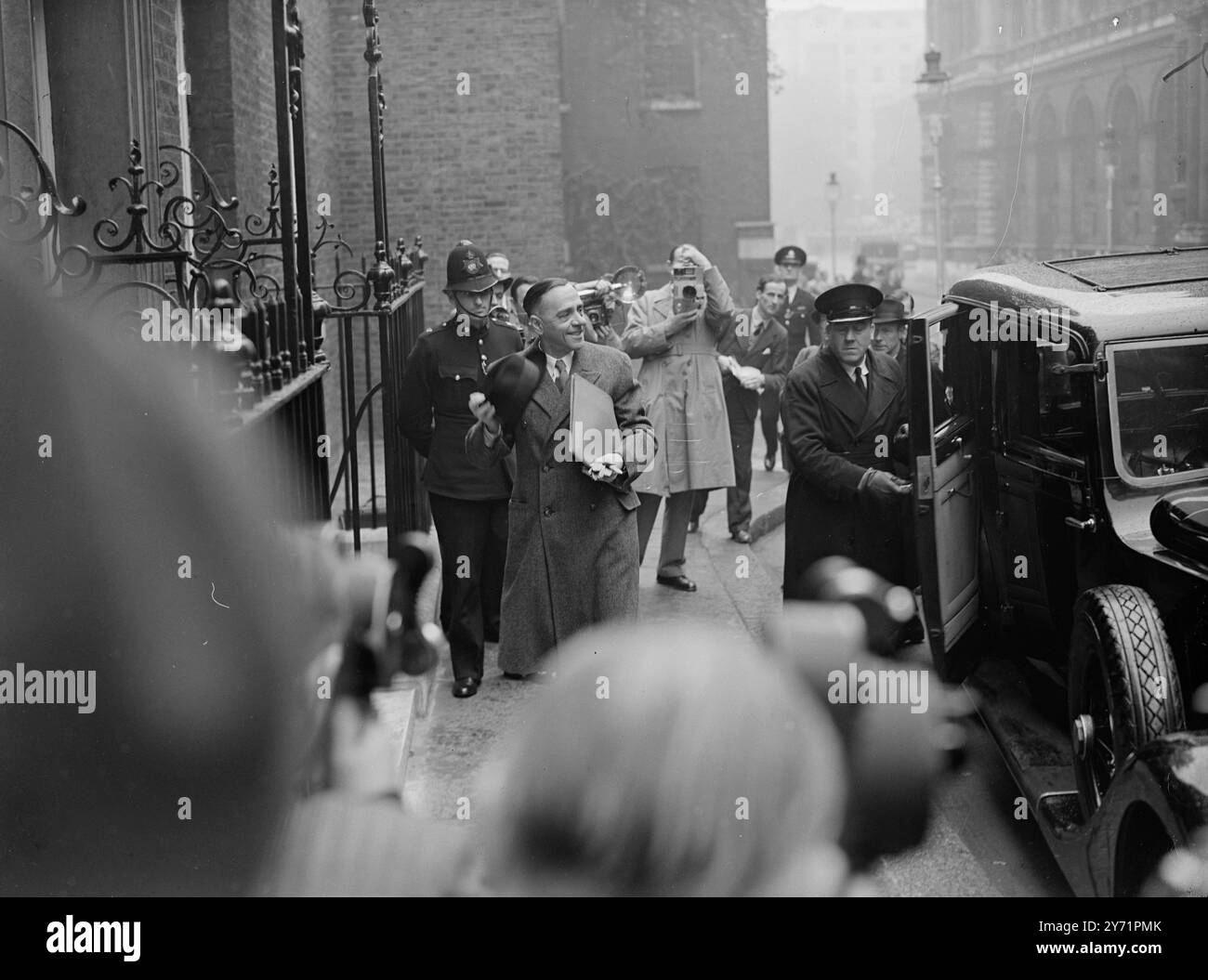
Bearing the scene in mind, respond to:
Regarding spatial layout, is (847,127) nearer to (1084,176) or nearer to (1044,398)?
(1084,176)

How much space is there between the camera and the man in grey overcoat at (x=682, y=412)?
9461mm

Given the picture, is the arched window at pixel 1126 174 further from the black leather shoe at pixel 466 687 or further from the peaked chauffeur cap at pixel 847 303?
the black leather shoe at pixel 466 687

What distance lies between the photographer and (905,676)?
7.08 metres

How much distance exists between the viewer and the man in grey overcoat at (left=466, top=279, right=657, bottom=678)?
20.8 feet

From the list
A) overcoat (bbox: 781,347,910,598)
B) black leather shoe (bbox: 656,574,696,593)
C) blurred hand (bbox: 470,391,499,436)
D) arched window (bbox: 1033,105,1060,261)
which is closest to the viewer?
blurred hand (bbox: 470,391,499,436)

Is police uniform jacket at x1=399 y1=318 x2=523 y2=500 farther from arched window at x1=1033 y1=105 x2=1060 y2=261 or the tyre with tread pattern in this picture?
arched window at x1=1033 y1=105 x2=1060 y2=261

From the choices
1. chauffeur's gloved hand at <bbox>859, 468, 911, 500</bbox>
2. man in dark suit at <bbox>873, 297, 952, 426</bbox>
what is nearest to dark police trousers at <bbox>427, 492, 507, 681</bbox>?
chauffeur's gloved hand at <bbox>859, 468, 911, 500</bbox>

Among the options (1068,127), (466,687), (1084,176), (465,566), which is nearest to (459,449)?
(465,566)

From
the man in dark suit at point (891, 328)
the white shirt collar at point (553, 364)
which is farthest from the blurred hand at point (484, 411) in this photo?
the man in dark suit at point (891, 328)

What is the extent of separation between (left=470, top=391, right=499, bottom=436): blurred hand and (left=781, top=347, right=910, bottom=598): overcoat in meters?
1.35

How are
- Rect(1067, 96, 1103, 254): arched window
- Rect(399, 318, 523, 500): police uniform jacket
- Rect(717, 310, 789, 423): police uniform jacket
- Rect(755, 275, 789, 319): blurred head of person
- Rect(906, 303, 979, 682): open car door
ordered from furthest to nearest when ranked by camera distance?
Rect(1067, 96, 1103, 254): arched window → Rect(717, 310, 789, 423): police uniform jacket → Rect(755, 275, 789, 319): blurred head of person → Rect(399, 318, 523, 500): police uniform jacket → Rect(906, 303, 979, 682): open car door

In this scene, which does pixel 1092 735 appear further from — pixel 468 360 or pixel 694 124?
pixel 694 124

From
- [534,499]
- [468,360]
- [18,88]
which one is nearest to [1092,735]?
[534,499]
